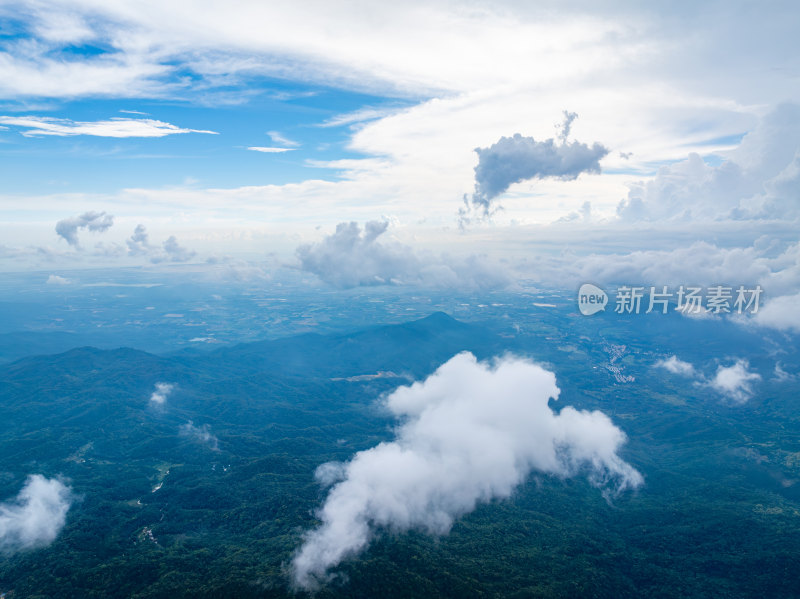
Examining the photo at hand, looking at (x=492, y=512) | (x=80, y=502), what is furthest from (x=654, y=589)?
(x=80, y=502)

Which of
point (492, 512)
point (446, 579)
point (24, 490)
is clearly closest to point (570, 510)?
point (492, 512)

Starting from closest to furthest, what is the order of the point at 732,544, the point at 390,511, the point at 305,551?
the point at 305,551 < the point at 732,544 < the point at 390,511

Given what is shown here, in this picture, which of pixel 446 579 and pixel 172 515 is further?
pixel 172 515

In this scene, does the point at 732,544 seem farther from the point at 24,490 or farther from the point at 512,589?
the point at 24,490

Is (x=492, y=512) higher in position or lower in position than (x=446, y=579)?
lower

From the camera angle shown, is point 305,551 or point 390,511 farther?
point 390,511

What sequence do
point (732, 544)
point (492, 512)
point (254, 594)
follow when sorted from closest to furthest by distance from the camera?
→ point (254, 594)
point (732, 544)
point (492, 512)

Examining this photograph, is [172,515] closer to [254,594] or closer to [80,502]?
[80,502]

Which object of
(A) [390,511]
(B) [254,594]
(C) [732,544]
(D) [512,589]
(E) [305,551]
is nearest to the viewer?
(B) [254,594]

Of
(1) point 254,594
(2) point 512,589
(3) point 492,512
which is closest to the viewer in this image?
(1) point 254,594
